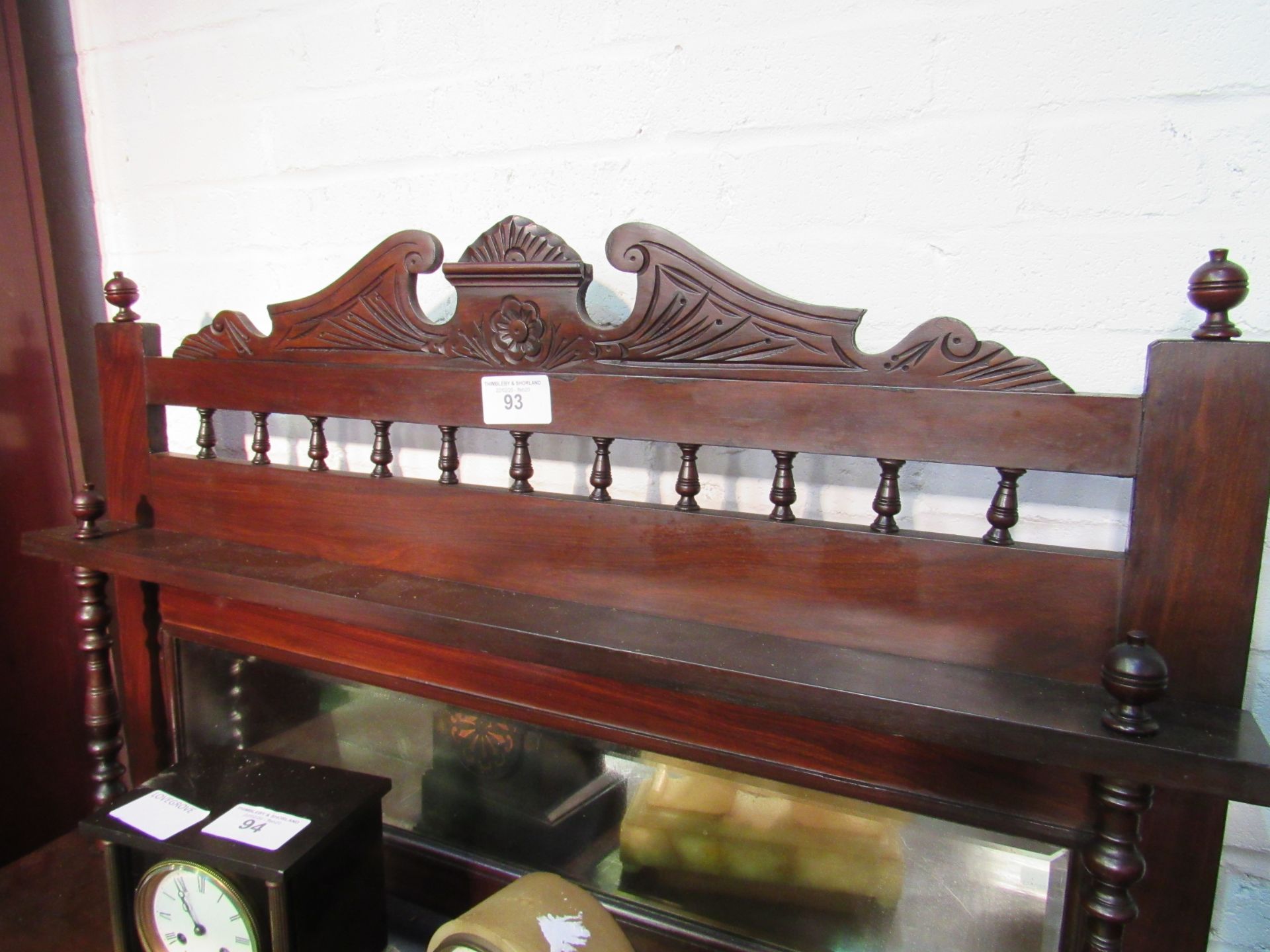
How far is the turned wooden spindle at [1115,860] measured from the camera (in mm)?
524

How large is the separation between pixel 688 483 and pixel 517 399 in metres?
0.19

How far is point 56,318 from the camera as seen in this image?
45.8 inches

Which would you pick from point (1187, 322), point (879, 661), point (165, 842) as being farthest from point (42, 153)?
point (1187, 322)

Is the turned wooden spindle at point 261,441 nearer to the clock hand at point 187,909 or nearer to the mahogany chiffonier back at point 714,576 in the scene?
the mahogany chiffonier back at point 714,576

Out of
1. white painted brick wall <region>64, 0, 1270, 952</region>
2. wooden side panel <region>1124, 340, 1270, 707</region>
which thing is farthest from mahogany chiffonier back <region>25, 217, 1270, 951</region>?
white painted brick wall <region>64, 0, 1270, 952</region>

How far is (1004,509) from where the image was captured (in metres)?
0.60

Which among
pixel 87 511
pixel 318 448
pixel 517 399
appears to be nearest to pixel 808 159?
pixel 517 399

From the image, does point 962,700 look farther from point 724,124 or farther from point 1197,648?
point 724,124

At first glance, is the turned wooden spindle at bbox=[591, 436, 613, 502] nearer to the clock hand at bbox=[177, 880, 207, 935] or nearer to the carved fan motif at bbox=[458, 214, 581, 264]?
the carved fan motif at bbox=[458, 214, 581, 264]

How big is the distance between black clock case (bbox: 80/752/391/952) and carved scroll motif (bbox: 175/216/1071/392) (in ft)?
1.48

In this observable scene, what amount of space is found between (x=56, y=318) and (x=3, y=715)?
0.61 m

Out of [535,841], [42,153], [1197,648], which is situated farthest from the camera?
[42,153]

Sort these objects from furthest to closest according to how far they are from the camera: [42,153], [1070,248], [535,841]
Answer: [42,153], [535,841], [1070,248]

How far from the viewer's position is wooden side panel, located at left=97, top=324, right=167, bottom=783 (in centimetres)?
97
